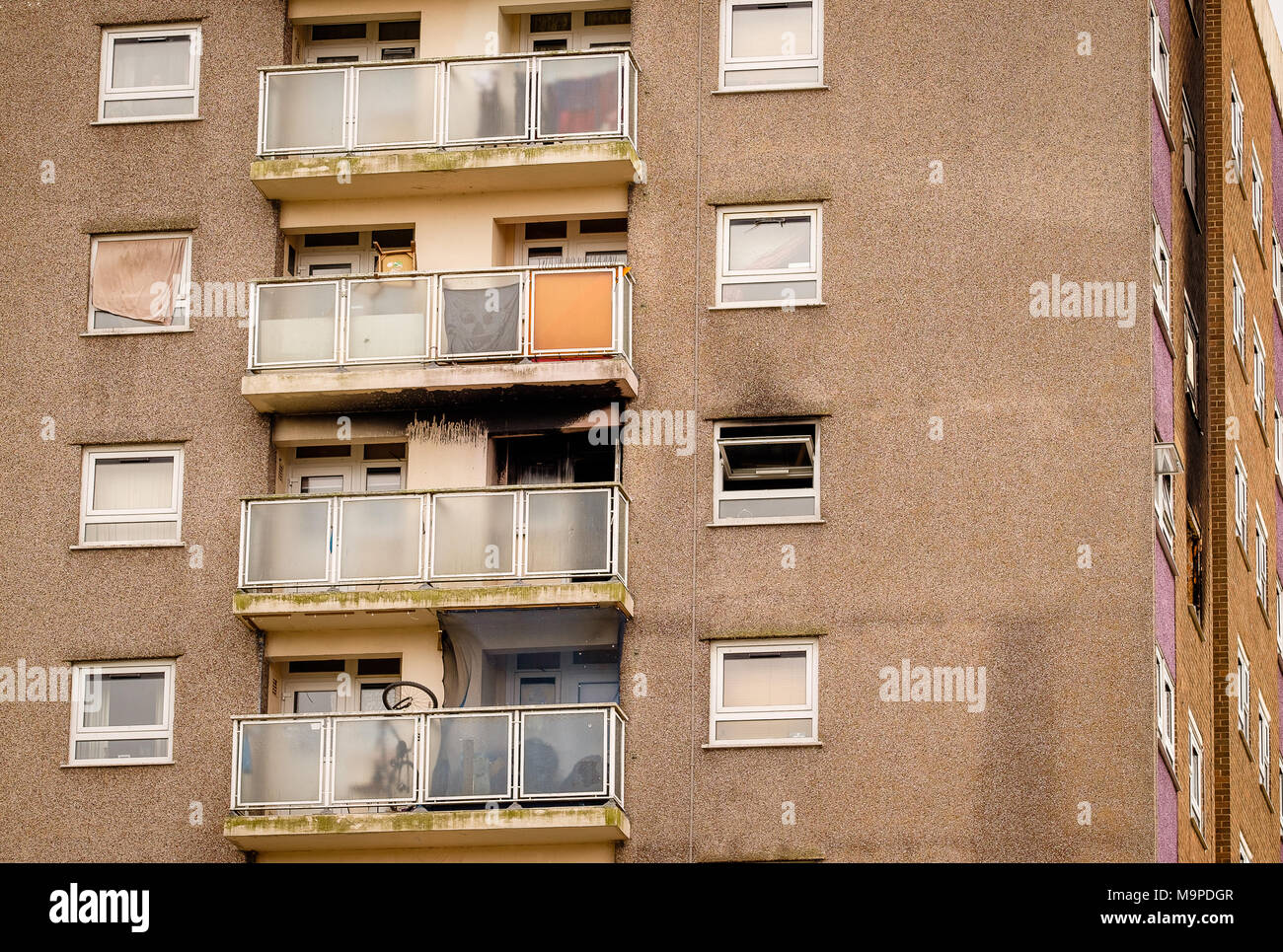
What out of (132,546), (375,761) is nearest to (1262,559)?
(375,761)

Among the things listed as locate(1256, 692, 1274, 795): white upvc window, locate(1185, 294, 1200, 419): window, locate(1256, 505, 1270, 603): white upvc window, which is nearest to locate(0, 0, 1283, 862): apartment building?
locate(1185, 294, 1200, 419): window

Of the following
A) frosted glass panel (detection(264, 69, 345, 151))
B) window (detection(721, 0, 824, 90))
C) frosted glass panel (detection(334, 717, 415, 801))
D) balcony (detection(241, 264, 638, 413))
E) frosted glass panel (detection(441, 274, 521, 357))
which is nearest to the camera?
frosted glass panel (detection(334, 717, 415, 801))

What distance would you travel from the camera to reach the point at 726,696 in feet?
112

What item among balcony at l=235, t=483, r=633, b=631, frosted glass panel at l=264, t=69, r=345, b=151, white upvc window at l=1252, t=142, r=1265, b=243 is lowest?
balcony at l=235, t=483, r=633, b=631

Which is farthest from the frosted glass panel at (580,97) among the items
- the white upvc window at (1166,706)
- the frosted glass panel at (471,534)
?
the white upvc window at (1166,706)

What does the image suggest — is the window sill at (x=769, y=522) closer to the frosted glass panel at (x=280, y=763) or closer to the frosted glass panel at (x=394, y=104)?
the frosted glass panel at (x=280, y=763)

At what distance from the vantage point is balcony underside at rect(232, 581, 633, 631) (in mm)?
33875

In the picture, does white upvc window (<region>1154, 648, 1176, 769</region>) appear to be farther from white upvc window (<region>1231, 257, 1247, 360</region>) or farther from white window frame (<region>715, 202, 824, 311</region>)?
white upvc window (<region>1231, 257, 1247, 360</region>)

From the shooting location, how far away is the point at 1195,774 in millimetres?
37656

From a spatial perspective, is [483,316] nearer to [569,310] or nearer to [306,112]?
[569,310]

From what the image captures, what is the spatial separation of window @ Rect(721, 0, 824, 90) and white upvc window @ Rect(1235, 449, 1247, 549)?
1104cm

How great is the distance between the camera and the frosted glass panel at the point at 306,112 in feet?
118

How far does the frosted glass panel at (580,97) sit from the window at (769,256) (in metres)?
1.92

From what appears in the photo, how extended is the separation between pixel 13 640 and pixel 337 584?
4.23 m
